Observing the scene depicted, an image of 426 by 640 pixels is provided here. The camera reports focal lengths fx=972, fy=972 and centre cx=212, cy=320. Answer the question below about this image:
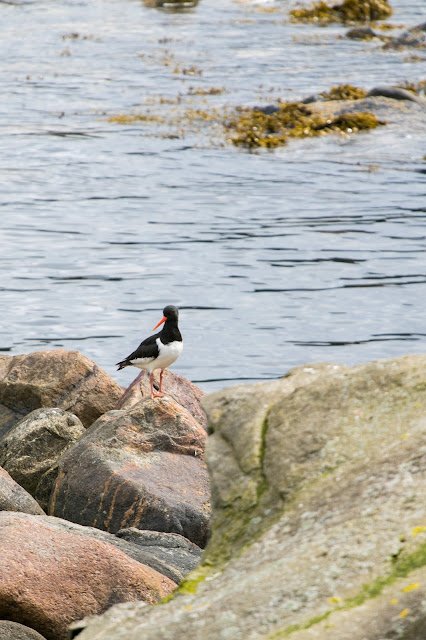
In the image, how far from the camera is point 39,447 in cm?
1017

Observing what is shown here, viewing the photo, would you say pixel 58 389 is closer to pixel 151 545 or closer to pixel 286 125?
pixel 151 545

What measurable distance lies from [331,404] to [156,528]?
4.85 m

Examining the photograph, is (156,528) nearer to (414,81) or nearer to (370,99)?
(370,99)

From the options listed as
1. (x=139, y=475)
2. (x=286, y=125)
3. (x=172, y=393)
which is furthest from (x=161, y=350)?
(x=286, y=125)

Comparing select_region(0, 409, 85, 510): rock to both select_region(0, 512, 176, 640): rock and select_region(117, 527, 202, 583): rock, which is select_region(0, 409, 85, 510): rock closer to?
select_region(117, 527, 202, 583): rock

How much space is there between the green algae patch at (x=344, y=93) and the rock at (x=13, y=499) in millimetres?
25097

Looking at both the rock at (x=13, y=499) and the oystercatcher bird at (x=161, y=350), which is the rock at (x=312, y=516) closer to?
the rock at (x=13, y=499)

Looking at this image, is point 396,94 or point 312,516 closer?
point 312,516

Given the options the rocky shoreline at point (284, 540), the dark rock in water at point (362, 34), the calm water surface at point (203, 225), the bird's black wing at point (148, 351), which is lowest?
the calm water surface at point (203, 225)

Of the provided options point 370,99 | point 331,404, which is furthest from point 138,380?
point 370,99

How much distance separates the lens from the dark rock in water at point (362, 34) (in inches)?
1831

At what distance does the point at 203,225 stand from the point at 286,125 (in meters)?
9.55

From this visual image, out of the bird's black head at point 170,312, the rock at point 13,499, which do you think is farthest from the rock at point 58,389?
the rock at point 13,499

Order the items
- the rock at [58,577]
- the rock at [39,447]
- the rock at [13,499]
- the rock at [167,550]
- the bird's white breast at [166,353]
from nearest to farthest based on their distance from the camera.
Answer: the rock at [58,577] < the rock at [167,550] < the rock at [13,499] < the rock at [39,447] < the bird's white breast at [166,353]
